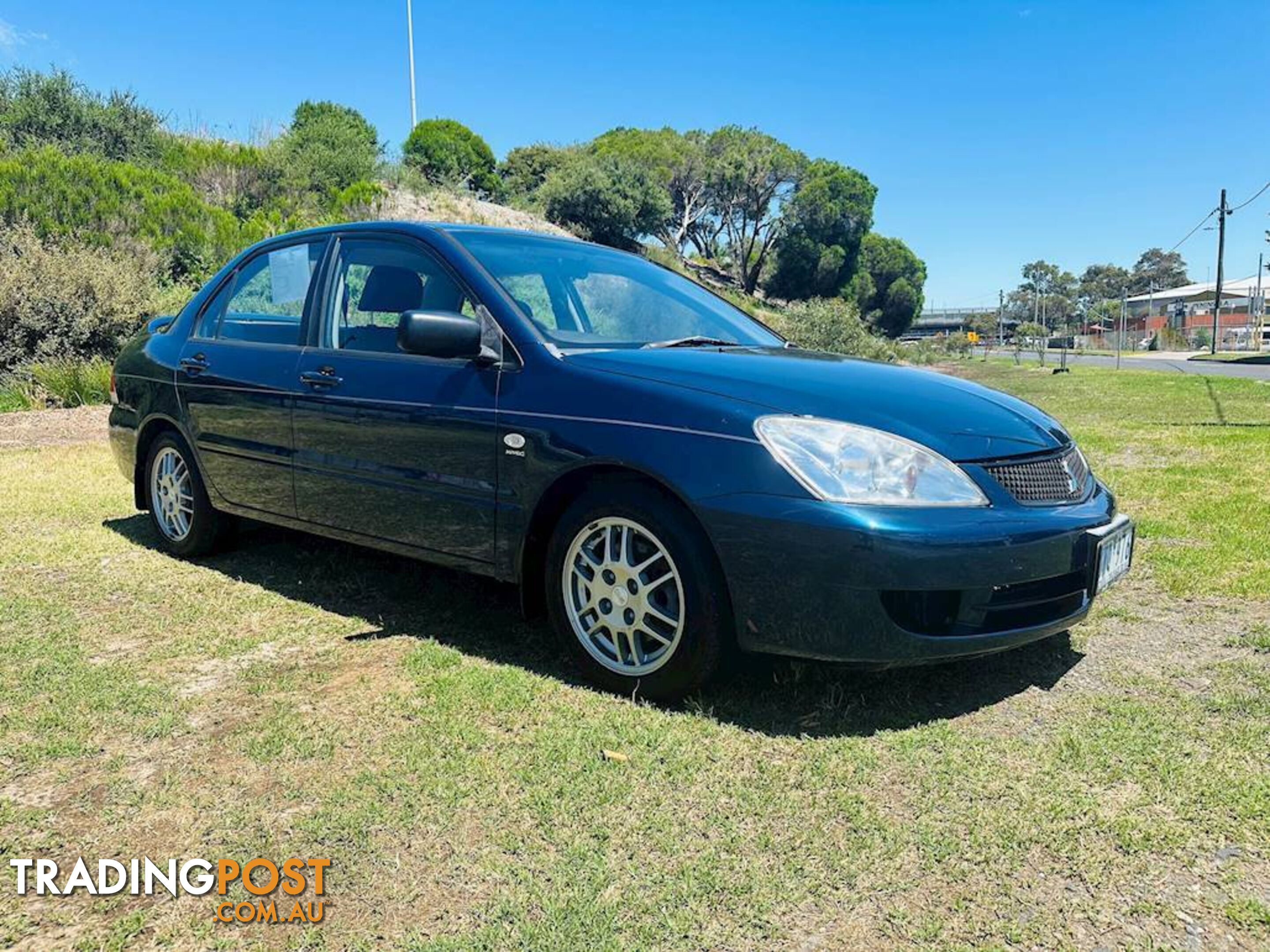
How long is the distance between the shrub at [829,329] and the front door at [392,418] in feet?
61.0

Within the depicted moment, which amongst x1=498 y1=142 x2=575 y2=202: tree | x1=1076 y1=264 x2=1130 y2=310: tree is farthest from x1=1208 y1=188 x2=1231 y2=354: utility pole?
x1=1076 y1=264 x2=1130 y2=310: tree

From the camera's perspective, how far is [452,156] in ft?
125

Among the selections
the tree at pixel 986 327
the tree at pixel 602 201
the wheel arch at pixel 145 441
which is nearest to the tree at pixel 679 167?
the tree at pixel 602 201

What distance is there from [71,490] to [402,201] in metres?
19.2

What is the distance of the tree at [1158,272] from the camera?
118 metres

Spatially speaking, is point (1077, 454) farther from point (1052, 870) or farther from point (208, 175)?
point (208, 175)

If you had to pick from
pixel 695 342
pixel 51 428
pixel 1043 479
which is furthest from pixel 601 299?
pixel 51 428

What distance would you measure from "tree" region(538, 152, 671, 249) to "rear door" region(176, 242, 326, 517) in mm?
33383

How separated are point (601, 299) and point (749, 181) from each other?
5557cm

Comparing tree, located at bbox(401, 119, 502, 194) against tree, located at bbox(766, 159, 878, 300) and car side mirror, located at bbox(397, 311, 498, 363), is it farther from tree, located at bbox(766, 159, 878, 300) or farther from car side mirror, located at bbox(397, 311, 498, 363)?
car side mirror, located at bbox(397, 311, 498, 363)

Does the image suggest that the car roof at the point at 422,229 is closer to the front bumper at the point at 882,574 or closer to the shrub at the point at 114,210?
the front bumper at the point at 882,574

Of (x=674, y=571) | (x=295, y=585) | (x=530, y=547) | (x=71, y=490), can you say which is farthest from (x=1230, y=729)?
(x=71, y=490)

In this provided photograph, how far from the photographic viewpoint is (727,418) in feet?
9.42

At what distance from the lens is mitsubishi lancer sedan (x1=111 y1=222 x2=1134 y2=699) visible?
9.04 ft
